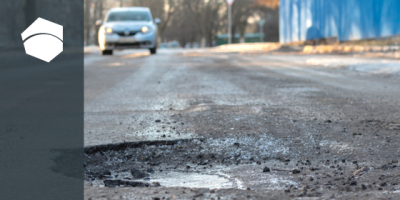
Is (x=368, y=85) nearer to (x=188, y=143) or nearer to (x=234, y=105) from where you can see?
(x=234, y=105)

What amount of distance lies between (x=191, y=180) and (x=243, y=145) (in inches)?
28.6

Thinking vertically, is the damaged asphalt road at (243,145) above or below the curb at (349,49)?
below

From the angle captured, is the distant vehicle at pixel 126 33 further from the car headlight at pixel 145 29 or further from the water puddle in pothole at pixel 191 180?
the water puddle in pothole at pixel 191 180

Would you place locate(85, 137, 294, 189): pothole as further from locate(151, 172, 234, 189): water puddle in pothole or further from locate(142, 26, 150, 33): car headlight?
locate(142, 26, 150, 33): car headlight

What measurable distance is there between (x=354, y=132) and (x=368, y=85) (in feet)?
10.6

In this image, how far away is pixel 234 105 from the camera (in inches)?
181

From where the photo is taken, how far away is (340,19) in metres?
17.7

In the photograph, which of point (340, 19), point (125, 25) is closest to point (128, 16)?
point (125, 25)

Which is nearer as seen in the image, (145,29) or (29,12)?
(145,29)

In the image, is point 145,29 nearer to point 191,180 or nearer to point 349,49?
point 349,49

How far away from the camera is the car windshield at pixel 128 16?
15953mm

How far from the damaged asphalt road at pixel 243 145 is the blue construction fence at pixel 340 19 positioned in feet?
29.9

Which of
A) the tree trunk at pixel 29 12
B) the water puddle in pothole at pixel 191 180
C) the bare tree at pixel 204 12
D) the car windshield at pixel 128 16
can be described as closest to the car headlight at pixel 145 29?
the car windshield at pixel 128 16

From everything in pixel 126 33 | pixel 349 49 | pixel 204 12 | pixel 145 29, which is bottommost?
pixel 349 49
